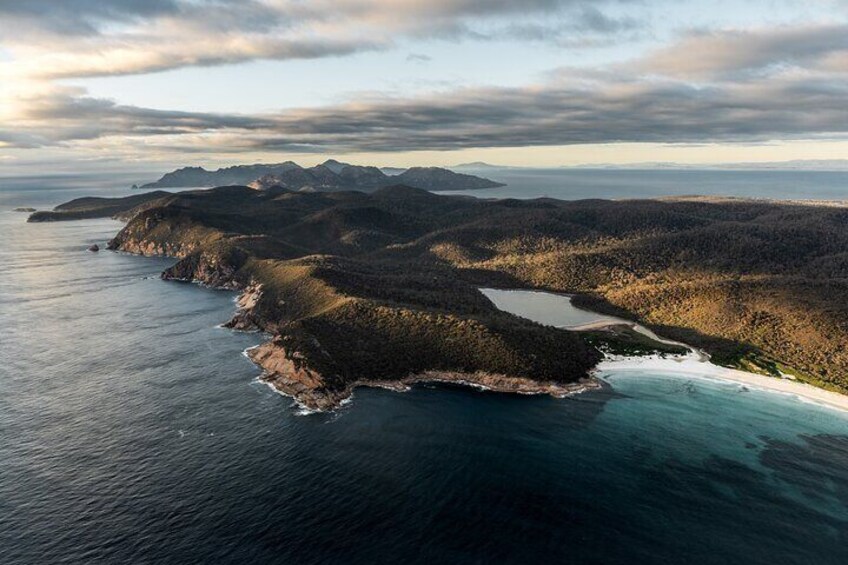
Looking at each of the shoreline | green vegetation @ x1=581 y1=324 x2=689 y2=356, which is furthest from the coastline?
green vegetation @ x1=581 y1=324 x2=689 y2=356

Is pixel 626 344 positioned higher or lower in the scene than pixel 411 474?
higher

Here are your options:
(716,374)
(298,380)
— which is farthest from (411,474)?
(716,374)

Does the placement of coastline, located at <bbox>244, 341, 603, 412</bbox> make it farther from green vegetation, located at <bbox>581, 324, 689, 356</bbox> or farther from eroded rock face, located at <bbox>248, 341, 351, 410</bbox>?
green vegetation, located at <bbox>581, 324, 689, 356</bbox>

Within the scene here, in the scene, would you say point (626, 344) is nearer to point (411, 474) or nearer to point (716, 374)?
point (716, 374)

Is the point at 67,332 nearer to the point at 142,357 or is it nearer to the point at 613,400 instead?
the point at 142,357

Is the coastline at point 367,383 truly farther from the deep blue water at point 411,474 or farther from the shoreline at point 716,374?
the shoreline at point 716,374
